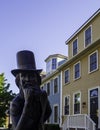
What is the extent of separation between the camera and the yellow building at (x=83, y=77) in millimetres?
22078

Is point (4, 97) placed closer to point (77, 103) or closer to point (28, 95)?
point (77, 103)

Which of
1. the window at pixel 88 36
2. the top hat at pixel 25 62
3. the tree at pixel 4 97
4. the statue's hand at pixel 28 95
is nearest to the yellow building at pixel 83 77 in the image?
the window at pixel 88 36

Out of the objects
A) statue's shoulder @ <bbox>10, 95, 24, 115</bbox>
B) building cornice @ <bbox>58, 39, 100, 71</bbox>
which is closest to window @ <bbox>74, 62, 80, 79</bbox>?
building cornice @ <bbox>58, 39, 100, 71</bbox>

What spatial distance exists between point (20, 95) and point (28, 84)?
172 mm

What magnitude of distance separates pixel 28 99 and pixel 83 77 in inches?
846

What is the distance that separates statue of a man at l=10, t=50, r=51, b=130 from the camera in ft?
11.6

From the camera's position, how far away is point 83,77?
81.4 feet

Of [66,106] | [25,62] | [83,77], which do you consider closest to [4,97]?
[66,106]

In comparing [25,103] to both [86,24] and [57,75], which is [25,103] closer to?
[86,24]

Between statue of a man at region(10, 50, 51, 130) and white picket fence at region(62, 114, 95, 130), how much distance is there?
1541 cm

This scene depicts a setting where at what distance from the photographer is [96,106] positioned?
21.8 metres

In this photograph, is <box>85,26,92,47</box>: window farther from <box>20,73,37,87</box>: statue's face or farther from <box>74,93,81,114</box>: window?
<box>20,73,37,87</box>: statue's face

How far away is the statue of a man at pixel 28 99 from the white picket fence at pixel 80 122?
50.6ft

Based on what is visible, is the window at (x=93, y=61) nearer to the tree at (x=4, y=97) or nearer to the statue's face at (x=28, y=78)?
the tree at (x=4, y=97)
